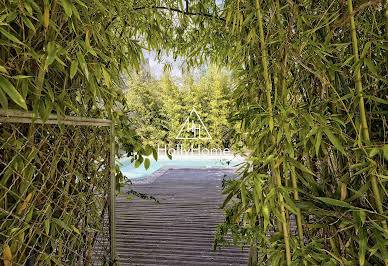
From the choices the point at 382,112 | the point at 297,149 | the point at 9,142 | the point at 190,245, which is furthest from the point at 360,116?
the point at 190,245

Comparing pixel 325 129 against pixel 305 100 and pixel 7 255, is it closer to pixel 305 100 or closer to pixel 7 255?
pixel 305 100

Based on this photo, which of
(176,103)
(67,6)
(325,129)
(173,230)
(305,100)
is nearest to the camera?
(67,6)

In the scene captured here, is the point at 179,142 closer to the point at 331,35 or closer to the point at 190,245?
the point at 190,245

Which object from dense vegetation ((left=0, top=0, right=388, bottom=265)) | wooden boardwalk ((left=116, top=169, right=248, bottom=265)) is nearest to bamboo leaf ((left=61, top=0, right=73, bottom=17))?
dense vegetation ((left=0, top=0, right=388, bottom=265))

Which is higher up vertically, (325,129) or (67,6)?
(67,6)

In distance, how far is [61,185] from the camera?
87cm

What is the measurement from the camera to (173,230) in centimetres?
275

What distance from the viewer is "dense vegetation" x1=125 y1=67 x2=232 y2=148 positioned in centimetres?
1055

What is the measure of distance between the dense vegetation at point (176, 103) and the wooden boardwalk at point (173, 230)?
6.16 meters

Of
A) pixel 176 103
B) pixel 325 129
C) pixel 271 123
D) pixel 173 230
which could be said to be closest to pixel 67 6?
pixel 271 123

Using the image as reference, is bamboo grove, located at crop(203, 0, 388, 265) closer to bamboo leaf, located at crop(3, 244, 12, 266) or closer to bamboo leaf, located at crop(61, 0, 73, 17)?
bamboo leaf, located at crop(61, 0, 73, 17)

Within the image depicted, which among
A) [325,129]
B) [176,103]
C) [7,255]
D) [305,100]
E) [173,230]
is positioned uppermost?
[176,103]

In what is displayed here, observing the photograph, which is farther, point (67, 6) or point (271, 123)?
point (271, 123)

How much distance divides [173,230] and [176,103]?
8.68 meters
